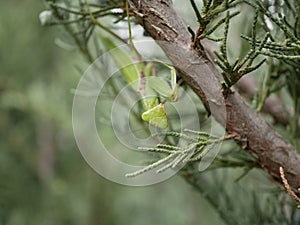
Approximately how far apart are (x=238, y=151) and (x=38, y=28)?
162cm

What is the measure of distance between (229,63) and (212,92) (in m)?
0.05

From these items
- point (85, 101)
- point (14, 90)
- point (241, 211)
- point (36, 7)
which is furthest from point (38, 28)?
point (241, 211)

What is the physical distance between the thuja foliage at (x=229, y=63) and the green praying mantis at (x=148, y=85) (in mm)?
22

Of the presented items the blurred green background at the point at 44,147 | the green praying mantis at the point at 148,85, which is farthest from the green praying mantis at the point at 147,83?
the blurred green background at the point at 44,147

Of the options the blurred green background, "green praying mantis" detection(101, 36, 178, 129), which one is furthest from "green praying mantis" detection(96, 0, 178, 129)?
the blurred green background

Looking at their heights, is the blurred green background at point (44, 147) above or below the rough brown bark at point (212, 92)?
below

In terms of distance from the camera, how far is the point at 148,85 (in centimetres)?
64

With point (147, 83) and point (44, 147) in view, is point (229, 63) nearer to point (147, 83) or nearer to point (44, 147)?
point (147, 83)

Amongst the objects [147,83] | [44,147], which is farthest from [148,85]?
[44,147]

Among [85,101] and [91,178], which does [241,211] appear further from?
[91,178]

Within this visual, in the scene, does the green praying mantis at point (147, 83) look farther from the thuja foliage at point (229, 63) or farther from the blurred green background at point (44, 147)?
the blurred green background at point (44, 147)

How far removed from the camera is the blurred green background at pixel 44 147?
1875 mm

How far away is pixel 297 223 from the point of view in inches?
32.9

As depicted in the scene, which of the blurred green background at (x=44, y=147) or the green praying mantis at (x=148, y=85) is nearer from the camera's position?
the green praying mantis at (x=148, y=85)
